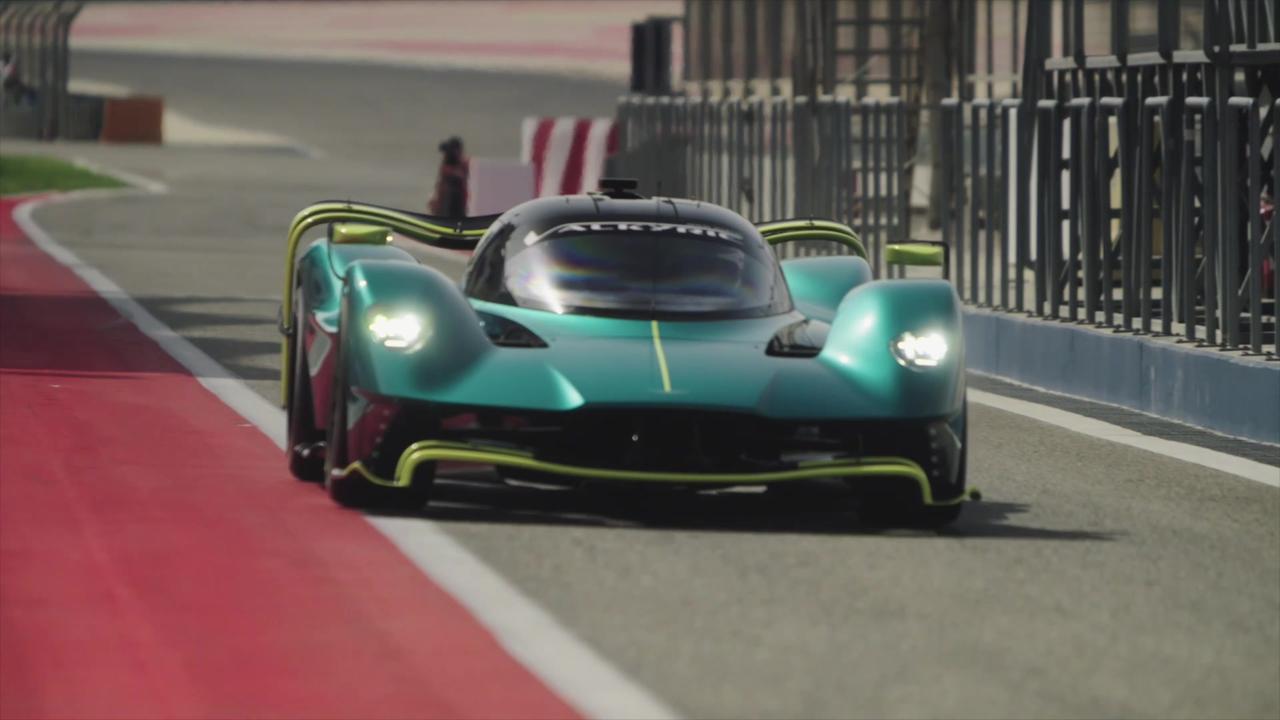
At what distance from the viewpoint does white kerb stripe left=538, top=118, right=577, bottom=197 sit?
33031 millimetres

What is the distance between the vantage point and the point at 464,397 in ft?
31.5

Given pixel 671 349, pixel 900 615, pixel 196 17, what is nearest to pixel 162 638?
pixel 900 615

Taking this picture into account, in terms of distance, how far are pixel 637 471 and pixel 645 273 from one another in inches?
51.2

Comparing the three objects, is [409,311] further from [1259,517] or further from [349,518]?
[1259,517]

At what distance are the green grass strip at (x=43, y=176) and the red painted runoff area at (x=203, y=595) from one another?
30087 mm

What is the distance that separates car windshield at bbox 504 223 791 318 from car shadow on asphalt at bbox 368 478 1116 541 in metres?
0.65

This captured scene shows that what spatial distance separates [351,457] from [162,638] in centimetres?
215

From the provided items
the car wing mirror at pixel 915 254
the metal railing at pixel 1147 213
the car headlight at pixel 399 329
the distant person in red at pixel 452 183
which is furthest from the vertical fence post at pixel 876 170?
the distant person in red at pixel 452 183

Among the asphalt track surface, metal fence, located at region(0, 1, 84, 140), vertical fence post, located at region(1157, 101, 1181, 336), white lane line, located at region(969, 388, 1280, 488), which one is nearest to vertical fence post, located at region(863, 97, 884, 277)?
vertical fence post, located at region(1157, 101, 1181, 336)

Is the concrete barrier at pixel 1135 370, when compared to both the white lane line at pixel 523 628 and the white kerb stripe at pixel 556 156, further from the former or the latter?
the white kerb stripe at pixel 556 156

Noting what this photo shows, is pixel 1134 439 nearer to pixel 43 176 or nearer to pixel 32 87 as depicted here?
pixel 43 176

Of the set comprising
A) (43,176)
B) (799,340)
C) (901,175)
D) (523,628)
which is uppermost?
(43,176)

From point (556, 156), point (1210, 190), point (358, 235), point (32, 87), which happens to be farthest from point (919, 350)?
point (32, 87)

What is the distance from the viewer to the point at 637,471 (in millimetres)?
9539
